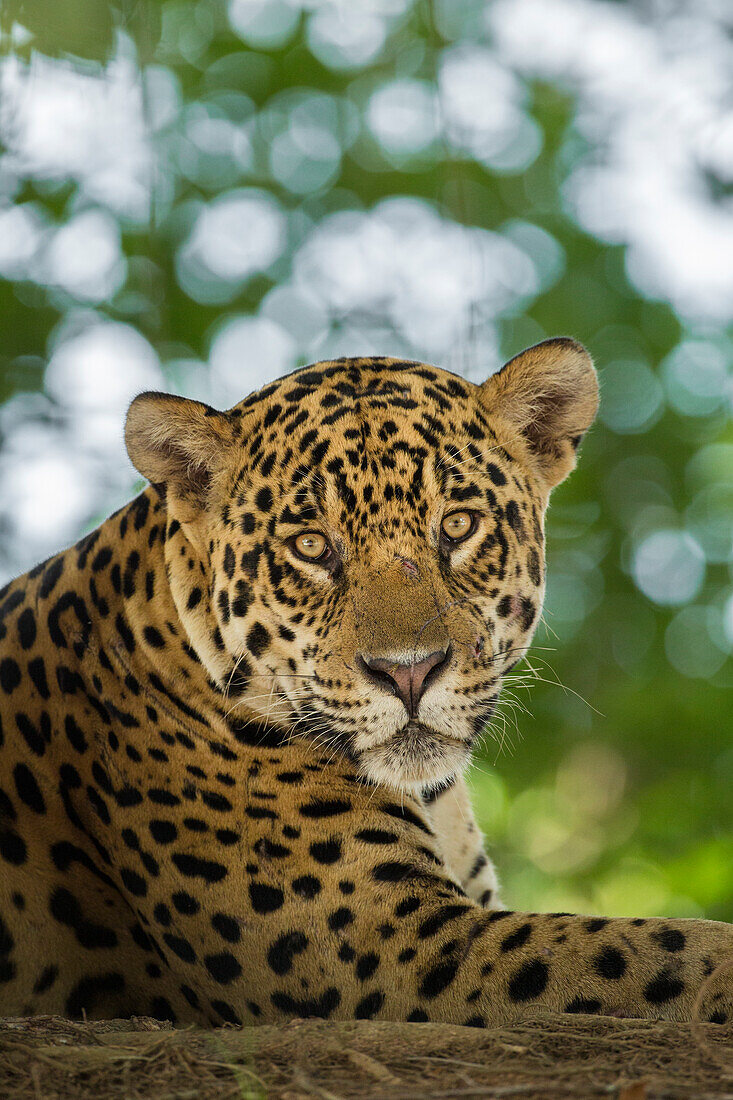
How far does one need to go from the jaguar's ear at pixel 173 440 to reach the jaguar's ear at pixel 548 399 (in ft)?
4.21

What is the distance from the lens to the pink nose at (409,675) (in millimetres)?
3838

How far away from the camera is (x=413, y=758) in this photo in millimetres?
4027

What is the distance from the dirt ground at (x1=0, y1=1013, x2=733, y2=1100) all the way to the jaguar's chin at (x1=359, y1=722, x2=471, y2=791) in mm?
1023

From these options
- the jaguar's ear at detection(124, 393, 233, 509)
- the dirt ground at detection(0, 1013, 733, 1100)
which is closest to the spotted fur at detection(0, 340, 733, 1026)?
the jaguar's ear at detection(124, 393, 233, 509)

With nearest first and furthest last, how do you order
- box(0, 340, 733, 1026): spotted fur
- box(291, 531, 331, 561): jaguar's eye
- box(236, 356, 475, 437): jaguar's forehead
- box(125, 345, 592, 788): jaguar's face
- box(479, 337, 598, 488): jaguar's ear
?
box(0, 340, 733, 1026): spotted fur < box(125, 345, 592, 788): jaguar's face < box(291, 531, 331, 561): jaguar's eye < box(236, 356, 475, 437): jaguar's forehead < box(479, 337, 598, 488): jaguar's ear

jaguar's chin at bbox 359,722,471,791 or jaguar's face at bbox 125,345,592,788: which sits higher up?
jaguar's face at bbox 125,345,592,788

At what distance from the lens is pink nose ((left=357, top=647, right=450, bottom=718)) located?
3.84 m

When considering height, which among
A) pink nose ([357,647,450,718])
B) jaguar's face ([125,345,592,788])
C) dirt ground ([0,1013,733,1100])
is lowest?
dirt ground ([0,1013,733,1100])

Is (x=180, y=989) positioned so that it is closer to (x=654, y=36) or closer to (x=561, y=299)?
(x=561, y=299)

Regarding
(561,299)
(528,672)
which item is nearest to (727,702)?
(561,299)

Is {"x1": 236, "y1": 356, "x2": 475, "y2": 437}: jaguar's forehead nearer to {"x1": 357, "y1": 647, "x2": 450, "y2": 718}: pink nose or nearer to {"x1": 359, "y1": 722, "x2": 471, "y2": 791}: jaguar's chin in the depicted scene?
{"x1": 357, "y1": 647, "x2": 450, "y2": 718}: pink nose

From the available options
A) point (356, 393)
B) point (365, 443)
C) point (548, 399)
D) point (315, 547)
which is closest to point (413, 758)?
point (315, 547)

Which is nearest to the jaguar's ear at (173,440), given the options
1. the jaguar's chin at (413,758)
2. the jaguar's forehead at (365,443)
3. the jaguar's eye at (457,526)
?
the jaguar's forehead at (365,443)

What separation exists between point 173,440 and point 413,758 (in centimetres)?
170
